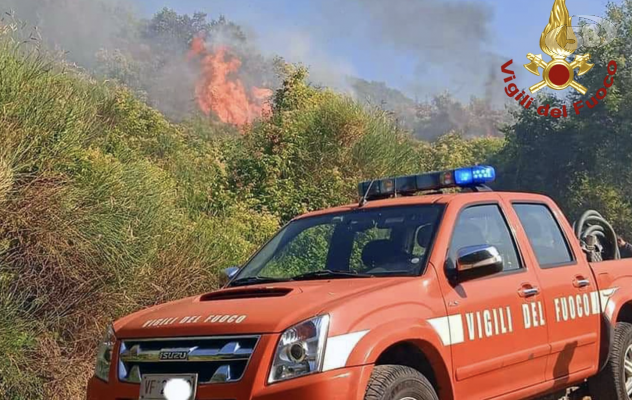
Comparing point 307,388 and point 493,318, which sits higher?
point 493,318

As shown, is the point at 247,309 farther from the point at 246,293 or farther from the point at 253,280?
the point at 253,280

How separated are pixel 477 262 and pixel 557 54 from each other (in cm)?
2582

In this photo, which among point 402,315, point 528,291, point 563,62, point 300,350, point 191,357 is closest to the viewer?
point 300,350

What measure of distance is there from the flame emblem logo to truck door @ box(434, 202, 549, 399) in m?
18.9

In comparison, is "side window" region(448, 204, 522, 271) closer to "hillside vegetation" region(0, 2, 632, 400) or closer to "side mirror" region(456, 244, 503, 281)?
"side mirror" region(456, 244, 503, 281)

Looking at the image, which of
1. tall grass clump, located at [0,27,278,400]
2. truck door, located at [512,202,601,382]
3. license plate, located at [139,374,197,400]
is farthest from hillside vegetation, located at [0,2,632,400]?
truck door, located at [512,202,601,382]

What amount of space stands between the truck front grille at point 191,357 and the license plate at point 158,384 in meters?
0.03

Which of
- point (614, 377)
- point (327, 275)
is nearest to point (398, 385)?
point (327, 275)

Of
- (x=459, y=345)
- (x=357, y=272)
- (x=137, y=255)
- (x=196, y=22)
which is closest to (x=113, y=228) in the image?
(x=137, y=255)

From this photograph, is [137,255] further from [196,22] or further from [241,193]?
[196,22]

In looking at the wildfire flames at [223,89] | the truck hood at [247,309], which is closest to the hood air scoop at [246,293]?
the truck hood at [247,309]

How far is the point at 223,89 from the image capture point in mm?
59750

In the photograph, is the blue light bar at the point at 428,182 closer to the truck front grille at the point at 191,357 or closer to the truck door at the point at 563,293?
the truck door at the point at 563,293

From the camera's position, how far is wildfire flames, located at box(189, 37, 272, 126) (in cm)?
5578
